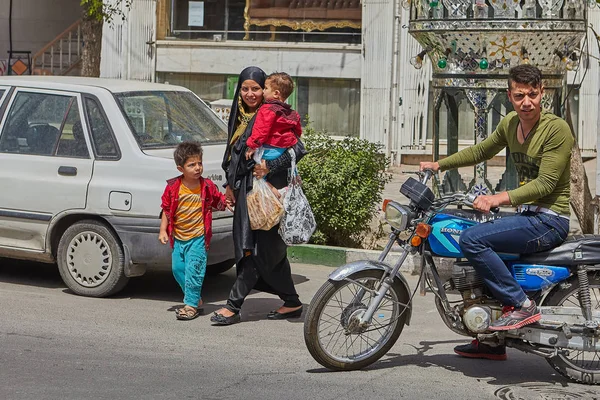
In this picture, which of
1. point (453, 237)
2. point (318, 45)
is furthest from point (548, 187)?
point (318, 45)

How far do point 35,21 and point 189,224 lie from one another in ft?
54.8

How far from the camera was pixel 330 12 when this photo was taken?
1853 cm

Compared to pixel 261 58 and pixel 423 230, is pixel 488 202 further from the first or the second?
pixel 261 58

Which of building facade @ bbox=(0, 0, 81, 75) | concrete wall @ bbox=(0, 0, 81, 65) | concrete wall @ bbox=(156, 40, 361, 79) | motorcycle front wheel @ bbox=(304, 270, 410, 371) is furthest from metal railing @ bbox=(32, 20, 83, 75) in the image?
motorcycle front wheel @ bbox=(304, 270, 410, 371)

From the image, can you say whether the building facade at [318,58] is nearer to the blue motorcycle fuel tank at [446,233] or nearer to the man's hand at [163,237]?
the man's hand at [163,237]

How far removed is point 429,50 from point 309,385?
5.11m

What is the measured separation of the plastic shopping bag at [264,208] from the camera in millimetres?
7281

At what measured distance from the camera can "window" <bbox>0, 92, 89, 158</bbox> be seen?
8320 mm

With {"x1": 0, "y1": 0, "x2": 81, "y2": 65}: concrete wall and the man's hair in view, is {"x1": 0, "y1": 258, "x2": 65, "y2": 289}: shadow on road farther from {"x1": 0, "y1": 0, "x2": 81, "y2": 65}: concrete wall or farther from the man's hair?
{"x1": 0, "y1": 0, "x2": 81, "y2": 65}: concrete wall

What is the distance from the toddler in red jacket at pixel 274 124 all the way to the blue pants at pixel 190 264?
79 centimetres

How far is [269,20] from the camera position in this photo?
18.8m

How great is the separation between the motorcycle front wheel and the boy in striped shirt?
1669 millimetres

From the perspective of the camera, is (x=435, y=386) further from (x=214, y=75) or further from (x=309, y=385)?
(x=214, y=75)

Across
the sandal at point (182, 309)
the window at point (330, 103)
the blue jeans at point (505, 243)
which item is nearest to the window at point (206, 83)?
the window at point (330, 103)
